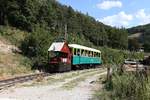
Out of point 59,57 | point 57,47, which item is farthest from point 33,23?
point 59,57

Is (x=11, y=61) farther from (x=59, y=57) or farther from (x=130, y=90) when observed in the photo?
(x=130, y=90)

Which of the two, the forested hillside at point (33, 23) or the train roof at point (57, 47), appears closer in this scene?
the train roof at point (57, 47)

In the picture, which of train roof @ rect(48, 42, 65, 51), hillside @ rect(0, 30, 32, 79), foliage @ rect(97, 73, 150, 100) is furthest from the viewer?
train roof @ rect(48, 42, 65, 51)

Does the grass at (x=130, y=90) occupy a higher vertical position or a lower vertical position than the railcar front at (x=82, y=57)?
lower

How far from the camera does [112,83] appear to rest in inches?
938

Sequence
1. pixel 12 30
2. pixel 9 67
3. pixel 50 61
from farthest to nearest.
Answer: pixel 12 30 → pixel 50 61 → pixel 9 67

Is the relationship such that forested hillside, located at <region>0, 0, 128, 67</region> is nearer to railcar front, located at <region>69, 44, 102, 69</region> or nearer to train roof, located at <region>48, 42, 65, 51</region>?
train roof, located at <region>48, 42, 65, 51</region>

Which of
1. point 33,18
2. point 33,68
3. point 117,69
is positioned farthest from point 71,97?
point 33,18

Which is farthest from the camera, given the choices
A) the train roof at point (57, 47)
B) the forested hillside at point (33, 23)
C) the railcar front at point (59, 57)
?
the forested hillside at point (33, 23)

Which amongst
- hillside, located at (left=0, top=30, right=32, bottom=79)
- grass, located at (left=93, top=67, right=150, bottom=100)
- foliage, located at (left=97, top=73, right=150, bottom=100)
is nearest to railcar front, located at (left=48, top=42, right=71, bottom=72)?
hillside, located at (left=0, top=30, right=32, bottom=79)

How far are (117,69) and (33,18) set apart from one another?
35.0 metres

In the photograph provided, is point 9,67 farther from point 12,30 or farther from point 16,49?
point 12,30

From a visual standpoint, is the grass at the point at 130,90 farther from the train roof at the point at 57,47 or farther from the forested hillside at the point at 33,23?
the forested hillside at the point at 33,23

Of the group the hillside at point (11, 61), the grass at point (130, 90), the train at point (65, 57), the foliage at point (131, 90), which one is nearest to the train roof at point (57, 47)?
the train at point (65, 57)
